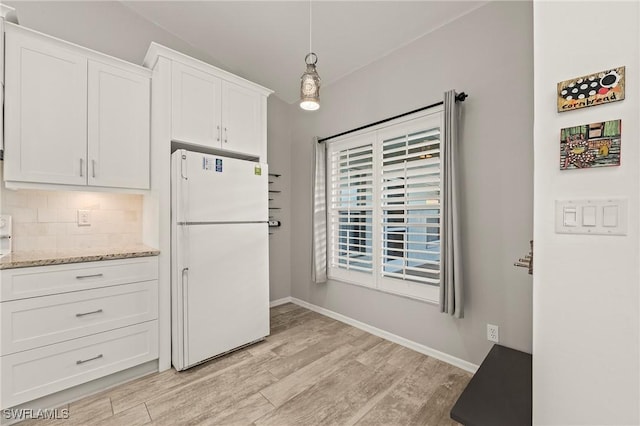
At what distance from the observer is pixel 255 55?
300 centimetres

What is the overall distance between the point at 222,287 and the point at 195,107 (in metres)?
1.59

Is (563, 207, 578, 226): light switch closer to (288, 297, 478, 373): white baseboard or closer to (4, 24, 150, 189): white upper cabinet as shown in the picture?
(288, 297, 478, 373): white baseboard

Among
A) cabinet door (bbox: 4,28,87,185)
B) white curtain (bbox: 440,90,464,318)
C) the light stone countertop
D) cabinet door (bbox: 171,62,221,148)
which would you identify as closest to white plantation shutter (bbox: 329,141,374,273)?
white curtain (bbox: 440,90,464,318)

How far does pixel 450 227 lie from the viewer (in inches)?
82.4

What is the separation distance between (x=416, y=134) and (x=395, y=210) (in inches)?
29.1

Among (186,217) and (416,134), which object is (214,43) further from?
(416,134)

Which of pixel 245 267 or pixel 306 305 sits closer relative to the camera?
pixel 245 267

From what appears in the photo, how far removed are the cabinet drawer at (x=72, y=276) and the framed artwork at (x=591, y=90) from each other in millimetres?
2625

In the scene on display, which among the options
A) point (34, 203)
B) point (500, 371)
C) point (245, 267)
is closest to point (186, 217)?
point (245, 267)

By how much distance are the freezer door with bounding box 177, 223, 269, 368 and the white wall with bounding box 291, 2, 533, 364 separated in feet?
4.36

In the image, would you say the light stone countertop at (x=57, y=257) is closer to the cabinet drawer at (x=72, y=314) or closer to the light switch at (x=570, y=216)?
the cabinet drawer at (x=72, y=314)

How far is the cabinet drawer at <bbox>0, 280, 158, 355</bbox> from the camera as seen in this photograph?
5.28ft

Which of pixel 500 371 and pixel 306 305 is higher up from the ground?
pixel 500 371

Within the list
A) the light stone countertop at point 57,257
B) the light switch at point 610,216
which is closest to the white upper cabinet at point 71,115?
the light stone countertop at point 57,257
